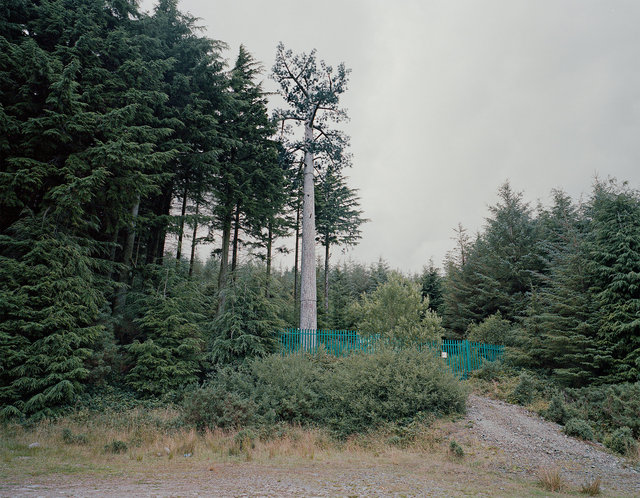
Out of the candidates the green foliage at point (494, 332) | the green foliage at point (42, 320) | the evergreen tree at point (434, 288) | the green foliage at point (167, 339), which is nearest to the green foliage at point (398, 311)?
the green foliage at point (494, 332)

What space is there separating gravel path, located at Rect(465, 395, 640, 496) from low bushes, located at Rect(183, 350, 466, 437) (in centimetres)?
100

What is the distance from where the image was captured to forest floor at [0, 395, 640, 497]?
14.9 ft

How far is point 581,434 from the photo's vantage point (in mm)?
8023

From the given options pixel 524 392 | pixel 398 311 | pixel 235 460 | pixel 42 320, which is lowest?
pixel 235 460

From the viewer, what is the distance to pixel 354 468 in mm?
5926

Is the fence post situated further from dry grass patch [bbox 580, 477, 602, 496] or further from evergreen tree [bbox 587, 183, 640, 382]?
dry grass patch [bbox 580, 477, 602, 496]

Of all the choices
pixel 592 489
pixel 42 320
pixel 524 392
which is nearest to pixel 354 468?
pixel 592 489

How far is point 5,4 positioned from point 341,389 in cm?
1521

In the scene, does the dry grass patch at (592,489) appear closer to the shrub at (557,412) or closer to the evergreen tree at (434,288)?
the shrub at (557,412)

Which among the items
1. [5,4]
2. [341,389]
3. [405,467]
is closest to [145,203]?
[5,4]

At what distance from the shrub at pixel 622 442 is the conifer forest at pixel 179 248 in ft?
1.83

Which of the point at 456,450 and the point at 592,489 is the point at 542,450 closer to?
the point at 456,450

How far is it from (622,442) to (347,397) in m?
5.72

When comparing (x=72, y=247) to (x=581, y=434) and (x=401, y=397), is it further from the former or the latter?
(x=581, y=434)
